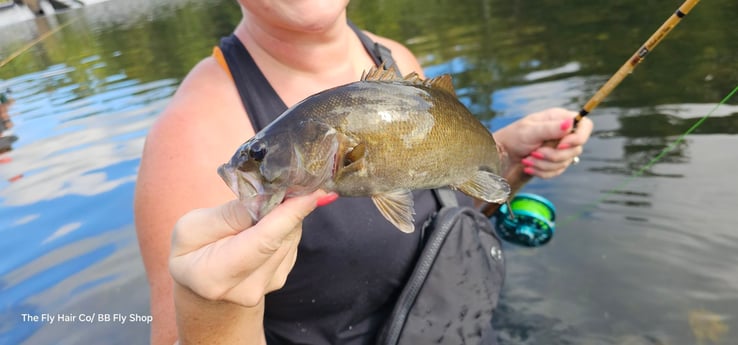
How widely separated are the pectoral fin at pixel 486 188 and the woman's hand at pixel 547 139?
45.2 inches

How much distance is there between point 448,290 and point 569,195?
3162 millimetres

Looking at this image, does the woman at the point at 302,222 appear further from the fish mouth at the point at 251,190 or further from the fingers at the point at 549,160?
the fingers at the point at 549,160

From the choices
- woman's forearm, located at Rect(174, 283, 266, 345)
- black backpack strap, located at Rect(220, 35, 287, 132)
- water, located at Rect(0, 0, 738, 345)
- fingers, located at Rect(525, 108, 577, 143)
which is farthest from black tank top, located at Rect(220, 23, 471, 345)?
water, located at Rect(0, 0, 738, 345)

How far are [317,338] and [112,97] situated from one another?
11.7 m

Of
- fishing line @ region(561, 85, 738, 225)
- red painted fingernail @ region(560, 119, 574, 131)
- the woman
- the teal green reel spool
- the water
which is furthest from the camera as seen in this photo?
fishing line @ region(561, 85, 738, 225)

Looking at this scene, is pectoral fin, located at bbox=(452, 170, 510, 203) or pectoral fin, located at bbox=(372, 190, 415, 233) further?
pectoral fin, located at bbox=(452, 170, 510, 203)

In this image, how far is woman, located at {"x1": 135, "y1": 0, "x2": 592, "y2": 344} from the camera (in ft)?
6.81

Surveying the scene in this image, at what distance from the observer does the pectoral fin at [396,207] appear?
1.61 metres

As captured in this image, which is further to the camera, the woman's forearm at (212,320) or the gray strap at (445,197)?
the gray strap at (445,197)

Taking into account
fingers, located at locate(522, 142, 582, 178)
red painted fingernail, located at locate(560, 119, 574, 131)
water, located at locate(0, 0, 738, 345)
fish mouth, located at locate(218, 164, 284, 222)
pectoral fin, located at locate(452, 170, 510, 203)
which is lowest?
water, located at locate(0, 0, 738, 345)

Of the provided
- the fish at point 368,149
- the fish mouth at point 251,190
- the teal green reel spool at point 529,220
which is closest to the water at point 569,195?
the teal green reel spool at point 529,220

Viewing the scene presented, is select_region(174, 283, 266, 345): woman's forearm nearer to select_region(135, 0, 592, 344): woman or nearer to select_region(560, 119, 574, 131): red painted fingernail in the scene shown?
select_region(135, 0, 592, 344): woman

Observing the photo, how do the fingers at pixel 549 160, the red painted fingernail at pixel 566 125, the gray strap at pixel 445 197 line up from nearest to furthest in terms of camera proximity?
the gray strap at pixel 445 197
the red painted fingernail at pixel 566 125
the fingers at pixel 549 160

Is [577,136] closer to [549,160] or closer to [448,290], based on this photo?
[549,160]
